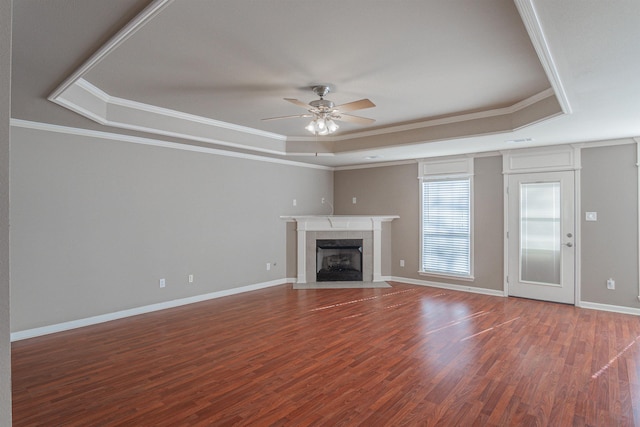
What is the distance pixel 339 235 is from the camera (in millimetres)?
6938

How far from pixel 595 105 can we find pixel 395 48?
2.06 m

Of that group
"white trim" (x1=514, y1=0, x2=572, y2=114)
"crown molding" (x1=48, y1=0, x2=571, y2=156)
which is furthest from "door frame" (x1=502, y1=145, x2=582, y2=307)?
"white trim" (x1=514, y1=0, x2=572, y2=114)

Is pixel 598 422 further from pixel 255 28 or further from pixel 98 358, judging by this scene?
pixel 98 358

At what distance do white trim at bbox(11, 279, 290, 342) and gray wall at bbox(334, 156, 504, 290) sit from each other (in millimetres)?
2758

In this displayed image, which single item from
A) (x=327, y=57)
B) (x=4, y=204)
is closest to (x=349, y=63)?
(x=327, y=57)

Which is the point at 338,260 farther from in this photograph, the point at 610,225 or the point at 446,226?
the point at 610,225

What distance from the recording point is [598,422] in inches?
94.0

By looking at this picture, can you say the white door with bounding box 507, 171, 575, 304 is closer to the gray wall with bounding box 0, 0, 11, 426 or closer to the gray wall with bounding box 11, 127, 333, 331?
the gray wall with bounding box 11, 127, 333, 331

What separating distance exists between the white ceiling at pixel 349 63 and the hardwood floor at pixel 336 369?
241cm

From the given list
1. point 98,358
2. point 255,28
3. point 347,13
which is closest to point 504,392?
point 347,13

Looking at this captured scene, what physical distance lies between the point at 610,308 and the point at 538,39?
4.73 m

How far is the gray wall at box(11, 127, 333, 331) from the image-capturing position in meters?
3.94

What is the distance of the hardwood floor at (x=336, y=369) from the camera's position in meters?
2.47

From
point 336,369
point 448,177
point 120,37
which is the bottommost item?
point 336,369
